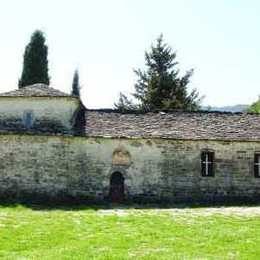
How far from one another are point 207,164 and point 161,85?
21.5 m

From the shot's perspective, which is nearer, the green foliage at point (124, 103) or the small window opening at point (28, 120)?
the small window opening at point (28, 120)

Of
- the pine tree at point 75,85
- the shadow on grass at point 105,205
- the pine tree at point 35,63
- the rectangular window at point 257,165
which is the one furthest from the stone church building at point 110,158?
the pine tree at point 75,85

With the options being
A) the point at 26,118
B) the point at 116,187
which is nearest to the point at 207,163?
the point at 116,187

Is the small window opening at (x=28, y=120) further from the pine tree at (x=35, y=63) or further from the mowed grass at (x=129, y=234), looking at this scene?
the pine tree at (x=35, y=63)

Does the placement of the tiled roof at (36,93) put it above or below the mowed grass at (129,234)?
above

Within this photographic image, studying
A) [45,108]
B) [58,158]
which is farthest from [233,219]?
[45,108]

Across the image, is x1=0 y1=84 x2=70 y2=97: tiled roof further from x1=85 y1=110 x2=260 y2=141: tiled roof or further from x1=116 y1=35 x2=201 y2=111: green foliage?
x1=116 y1=35 x2=201 y2=111: green foliage

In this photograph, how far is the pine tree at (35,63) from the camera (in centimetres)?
4372

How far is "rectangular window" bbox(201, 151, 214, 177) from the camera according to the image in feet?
85.9

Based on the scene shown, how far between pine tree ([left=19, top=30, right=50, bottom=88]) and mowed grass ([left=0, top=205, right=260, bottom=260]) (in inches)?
914

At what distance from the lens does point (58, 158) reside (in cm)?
2545

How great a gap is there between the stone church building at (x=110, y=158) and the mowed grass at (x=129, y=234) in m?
3.83

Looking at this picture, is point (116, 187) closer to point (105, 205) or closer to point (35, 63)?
point (105, 205)

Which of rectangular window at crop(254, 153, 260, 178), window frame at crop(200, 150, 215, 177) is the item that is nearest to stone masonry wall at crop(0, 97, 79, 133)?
window frame at crop(200, 150, 215, 177)
